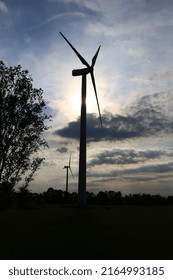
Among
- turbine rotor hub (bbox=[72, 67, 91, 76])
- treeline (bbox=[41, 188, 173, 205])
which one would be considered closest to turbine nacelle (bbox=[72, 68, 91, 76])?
turbine rotor hub (bbox=[72, 67, 91, 76])

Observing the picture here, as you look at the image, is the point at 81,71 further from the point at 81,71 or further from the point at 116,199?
the point at 116,199

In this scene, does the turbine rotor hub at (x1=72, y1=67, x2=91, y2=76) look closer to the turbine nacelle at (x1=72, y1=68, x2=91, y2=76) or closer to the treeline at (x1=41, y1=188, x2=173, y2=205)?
the turbine nacelle at (x1=72, y1=68, x2=91, y2=76)

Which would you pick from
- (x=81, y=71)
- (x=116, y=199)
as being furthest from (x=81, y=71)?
(x=116, y=199)

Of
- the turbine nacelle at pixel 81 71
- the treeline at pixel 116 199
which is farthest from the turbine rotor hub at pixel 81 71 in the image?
the treeline at pixel 116 199

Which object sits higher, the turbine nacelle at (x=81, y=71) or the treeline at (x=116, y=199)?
the turbine nacelle at (x=81, y=71)

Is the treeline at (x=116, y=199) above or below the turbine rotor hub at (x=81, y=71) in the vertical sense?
below

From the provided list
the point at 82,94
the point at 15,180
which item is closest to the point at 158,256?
the point at 15,180

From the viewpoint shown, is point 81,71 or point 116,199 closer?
point 81,71

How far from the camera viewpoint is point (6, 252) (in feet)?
47.6

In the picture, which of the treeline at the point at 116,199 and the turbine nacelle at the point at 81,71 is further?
the treeline at the point at 116,199

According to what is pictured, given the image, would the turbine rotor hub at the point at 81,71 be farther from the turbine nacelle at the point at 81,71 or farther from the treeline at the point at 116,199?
the treeline at the point at 116,199
